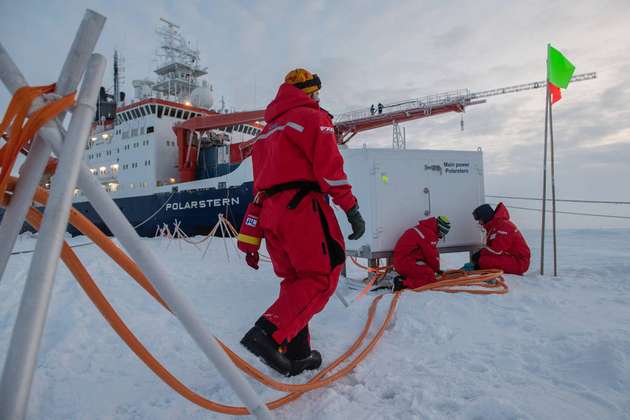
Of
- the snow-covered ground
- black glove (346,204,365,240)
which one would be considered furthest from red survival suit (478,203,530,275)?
black glove (346,204,365,240)

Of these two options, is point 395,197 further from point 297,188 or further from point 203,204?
point 203,204

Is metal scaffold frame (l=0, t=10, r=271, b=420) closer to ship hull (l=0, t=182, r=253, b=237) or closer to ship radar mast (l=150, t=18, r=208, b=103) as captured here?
ship hull (l=0, t=182, r=253, b=237)

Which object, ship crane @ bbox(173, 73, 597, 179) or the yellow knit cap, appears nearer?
the yellow knit cap

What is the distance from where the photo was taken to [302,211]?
1.91 metres

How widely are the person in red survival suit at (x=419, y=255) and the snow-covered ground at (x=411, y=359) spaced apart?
77 centimetres

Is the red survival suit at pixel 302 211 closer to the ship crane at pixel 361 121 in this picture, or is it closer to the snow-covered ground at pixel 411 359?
the snow-covered ground at pixel 411 359

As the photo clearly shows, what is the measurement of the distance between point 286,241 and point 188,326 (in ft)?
3.15

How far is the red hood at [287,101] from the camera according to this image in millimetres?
2084

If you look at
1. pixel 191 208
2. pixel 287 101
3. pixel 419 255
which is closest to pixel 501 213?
pixel 419 255

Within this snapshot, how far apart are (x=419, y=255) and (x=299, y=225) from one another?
8.36ft

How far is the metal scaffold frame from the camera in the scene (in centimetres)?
69

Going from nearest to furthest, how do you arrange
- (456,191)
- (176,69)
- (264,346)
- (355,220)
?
(264,346) < (355,220) < (456,191) < (176,69)

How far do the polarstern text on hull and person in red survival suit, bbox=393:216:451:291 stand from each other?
8.73 metres

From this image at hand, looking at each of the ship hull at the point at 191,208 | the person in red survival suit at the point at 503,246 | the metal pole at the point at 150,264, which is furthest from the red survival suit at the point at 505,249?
the ship hull at the point at 191,208
